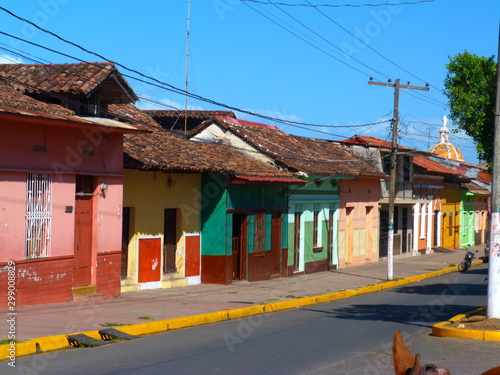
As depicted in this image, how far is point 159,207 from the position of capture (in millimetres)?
19641

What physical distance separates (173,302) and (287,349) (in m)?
6.22

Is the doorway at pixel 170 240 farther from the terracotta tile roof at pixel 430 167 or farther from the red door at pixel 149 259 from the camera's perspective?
the terracotta tile roof at pixel 430 167

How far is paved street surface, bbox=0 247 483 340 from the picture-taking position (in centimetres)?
1241

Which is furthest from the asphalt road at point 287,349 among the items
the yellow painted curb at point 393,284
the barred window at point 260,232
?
the yellow painted curb at point 393,284

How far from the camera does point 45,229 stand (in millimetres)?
15383

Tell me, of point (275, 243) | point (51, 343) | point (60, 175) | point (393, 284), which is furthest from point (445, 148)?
point (51, 343)

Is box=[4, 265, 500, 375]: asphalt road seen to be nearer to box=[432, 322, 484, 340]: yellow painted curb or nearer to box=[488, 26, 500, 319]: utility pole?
box=[432, 322, 484, 340]: yellow painted curb

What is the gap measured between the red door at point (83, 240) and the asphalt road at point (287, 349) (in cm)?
384

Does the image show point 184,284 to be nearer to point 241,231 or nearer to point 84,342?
point 241,231

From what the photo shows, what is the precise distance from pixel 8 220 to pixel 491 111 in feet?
41.0

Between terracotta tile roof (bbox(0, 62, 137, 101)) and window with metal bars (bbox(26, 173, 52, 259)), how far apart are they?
7.19 feet

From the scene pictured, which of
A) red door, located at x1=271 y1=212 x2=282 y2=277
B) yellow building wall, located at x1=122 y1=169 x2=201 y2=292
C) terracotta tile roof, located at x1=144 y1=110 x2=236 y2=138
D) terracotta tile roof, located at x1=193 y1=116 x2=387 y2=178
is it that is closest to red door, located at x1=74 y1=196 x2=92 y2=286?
yellow building wall, located at x1=122 y1=169 x2=201 y2=292

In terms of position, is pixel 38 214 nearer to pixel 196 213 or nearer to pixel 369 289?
pixel 196 213

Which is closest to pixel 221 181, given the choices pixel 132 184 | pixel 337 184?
pixel 132 184
